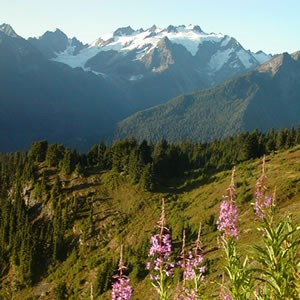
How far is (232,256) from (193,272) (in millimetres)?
1795

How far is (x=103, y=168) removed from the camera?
112 metres

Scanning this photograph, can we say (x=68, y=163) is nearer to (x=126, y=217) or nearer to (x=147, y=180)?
(x=147, y=180)

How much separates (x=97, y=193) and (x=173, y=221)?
Answer: 2385 cm

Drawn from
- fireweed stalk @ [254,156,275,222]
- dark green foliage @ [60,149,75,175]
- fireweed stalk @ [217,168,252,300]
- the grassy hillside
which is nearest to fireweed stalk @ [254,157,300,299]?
fireweed stalk @ [254,156,275,222]

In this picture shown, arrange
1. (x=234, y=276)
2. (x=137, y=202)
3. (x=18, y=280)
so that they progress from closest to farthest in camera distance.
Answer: (x=234, y=276)
(x=18, y=280)
(x=137, y=202)

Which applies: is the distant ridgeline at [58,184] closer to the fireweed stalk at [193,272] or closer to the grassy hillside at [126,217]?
the grassy hillside at [126,217]

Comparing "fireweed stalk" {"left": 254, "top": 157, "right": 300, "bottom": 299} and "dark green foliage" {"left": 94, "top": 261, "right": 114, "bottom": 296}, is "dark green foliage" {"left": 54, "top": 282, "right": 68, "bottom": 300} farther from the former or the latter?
"fireweed stalk" {"left": 254, "top": 157, "right": 300, "bottom": 299}

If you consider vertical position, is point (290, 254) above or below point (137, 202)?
above

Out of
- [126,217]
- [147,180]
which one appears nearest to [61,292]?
[126,217]

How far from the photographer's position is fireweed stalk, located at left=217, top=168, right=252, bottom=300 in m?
7.04

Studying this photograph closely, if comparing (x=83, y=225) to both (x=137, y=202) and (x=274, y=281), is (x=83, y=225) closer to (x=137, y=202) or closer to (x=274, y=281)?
(x=137, y=202)

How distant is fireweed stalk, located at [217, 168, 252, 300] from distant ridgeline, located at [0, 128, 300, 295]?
7671 centimetres

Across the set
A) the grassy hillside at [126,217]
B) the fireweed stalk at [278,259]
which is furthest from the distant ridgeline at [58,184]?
the fireweed stalk at [278,259]

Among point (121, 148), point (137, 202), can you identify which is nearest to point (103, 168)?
point (121, 148)
